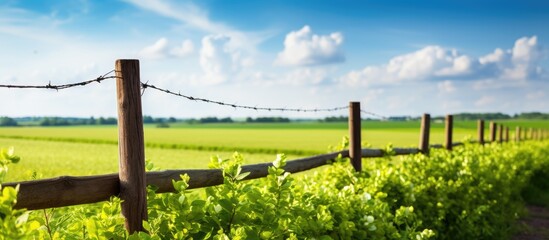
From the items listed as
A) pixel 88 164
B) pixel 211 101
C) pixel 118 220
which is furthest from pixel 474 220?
pixel 88 164

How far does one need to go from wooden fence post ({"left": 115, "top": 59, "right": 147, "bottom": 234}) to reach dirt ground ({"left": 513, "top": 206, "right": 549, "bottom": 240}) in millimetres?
8342

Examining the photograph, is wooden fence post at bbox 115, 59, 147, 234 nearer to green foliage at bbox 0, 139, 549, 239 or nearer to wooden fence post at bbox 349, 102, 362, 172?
green foliage at bbox 0, 139, 549, 239

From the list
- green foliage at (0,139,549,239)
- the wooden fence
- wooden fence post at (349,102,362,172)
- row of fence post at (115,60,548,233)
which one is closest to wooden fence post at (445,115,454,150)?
green foliage at (0,139,549,239)

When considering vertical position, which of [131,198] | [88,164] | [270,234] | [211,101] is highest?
[211,101]

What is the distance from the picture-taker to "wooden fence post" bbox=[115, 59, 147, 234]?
3.20 meters

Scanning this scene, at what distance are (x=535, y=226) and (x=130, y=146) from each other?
388 inches

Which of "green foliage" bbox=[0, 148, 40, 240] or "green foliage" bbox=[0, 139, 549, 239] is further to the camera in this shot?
"green foliage" bbox=[0, 139, 549, 239]

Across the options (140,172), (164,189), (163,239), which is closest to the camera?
(163,239)

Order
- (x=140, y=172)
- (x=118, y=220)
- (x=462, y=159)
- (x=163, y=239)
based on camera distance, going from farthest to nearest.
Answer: (x=462, y=159)
(x=140, y=172)
(x=163, y=239)
(x=118, y=220)

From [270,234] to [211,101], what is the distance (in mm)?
1370

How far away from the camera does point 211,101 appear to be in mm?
4234

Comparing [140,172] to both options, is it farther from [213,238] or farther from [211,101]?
[211,101]

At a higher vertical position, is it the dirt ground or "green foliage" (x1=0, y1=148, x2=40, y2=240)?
"green foliage" (x1=0, y1=148, x2=40, y2=240)

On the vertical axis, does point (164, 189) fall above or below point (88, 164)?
above
